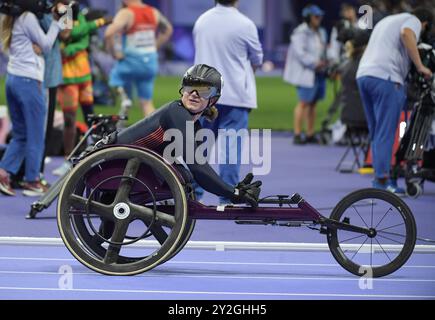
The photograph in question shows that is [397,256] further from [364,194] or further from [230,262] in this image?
[230,262]

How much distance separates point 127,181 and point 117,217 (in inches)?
8.1

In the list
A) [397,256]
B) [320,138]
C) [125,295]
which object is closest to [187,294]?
[125,295]

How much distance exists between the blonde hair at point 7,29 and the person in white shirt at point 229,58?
5.50ft

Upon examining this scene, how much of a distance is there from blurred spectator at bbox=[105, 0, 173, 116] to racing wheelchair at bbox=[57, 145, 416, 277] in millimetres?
6998

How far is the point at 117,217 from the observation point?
7.06 m

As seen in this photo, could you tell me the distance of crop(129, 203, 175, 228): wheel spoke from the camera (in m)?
7.04

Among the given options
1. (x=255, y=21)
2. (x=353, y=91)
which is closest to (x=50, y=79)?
(x=353, y=91)

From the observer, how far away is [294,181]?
42.1 feet

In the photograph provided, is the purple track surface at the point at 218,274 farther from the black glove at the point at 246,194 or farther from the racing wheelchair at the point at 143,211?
the black glove at the point at 246,194

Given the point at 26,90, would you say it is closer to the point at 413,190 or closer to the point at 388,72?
the point at 388,72

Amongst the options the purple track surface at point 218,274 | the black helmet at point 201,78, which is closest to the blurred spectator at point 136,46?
the purple track surface at point 218,274

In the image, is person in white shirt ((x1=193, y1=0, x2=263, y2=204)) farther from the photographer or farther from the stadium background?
the stadium background

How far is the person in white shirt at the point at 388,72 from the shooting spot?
36.5 ft
